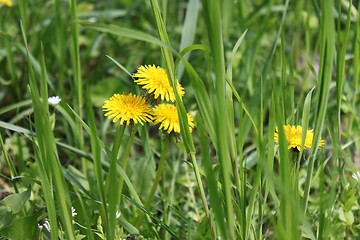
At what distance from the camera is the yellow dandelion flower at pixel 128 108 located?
3.13 feet

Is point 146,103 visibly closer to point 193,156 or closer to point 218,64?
point 193,156

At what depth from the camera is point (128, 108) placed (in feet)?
3.17

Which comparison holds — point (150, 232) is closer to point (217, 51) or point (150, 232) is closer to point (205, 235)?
point (205, 235)

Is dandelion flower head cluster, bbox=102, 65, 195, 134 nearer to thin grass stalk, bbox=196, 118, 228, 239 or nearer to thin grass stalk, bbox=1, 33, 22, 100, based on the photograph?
thin grass stalk, bbox=196, 118, 228, 239

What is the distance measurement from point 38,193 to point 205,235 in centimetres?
54

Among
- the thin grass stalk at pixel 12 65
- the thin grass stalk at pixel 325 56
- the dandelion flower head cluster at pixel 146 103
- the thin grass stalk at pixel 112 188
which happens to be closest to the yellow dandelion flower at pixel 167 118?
the dandelion flower head cluster at pixel 146 103

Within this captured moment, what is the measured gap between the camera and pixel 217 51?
71cm

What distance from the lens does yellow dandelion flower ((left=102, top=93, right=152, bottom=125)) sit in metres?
0.95

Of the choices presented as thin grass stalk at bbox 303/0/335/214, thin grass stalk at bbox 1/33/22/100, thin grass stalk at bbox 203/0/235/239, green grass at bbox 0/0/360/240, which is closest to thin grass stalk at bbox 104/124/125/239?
green grass at bbox 0/0/360/240

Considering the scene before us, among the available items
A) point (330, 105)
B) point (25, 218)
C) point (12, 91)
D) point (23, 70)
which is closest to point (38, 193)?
point (25, 218)

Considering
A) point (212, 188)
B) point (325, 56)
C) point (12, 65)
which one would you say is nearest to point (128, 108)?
point (212, 188)

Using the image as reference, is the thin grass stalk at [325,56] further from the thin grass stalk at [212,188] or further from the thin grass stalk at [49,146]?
the thin grass stalk at [49,146]

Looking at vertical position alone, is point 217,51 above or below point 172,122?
above

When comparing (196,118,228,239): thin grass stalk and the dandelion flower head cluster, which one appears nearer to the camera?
(196,118,228,239): thin grass stalk
